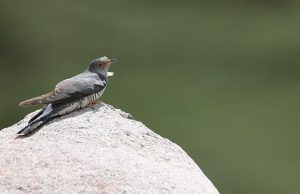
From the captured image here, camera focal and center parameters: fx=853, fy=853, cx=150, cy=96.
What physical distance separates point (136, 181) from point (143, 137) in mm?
473

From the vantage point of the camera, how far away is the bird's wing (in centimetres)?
346

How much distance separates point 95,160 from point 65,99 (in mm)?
457

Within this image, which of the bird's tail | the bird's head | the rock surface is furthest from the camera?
the bird's head

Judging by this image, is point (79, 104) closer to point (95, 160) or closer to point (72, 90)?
point (72, 90)

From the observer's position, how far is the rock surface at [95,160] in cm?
298

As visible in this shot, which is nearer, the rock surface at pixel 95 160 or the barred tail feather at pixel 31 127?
the rock surface at pixel 95 160

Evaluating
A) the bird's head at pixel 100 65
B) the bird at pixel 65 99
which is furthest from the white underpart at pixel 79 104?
the bird's head at pixel 100 65

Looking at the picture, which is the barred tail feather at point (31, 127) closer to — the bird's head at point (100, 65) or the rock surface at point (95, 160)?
the rock surface at point (95, 160)

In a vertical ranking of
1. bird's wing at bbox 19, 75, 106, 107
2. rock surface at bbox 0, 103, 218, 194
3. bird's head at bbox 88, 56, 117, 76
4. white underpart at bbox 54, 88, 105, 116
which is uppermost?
bird's head at bbox 88, 56, 117, 76

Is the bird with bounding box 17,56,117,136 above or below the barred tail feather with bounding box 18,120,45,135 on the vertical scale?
above

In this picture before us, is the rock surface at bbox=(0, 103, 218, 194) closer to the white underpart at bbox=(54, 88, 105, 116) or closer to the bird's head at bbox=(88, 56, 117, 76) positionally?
the white underpart at bbox=(54, 88, 105, 116)

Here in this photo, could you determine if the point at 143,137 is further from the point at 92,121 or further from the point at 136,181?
the point at 136,181

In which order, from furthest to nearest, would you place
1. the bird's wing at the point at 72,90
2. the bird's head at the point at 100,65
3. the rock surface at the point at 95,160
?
the bird's head at the point at 100,65, the bird's wing at the point at 72,90, the rock surface at the point at 95,160

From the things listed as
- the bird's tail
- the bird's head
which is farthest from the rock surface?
the bird's head
